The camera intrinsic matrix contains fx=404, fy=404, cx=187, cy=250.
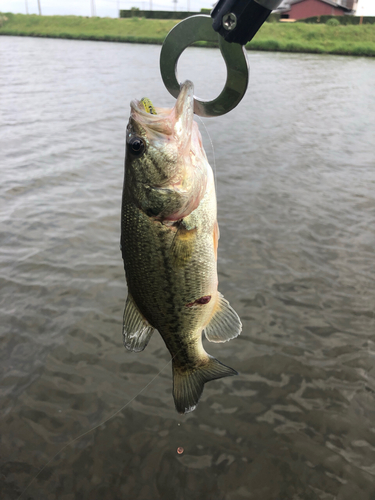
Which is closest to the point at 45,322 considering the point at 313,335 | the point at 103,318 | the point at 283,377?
the point at 103,318

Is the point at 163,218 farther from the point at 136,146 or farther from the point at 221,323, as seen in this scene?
the point at 221,323

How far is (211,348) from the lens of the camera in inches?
168

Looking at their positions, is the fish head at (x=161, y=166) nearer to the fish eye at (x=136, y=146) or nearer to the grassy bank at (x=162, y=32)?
the fish eye at (x=136, y=146)

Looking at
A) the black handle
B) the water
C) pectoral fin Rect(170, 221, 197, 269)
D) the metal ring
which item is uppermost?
the black handle

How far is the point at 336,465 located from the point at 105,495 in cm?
180

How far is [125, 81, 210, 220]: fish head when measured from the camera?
1930mm

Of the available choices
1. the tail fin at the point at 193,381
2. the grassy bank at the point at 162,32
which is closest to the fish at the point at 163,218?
the tail fin at the point at 193,381

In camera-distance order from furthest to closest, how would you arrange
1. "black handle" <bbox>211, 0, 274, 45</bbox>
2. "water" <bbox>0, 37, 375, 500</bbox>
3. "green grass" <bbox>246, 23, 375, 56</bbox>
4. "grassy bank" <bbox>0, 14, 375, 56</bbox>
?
"grassy bank" <bbox>0, 14, 375, 56</bbox> < "green grass" <bbox>246, 23, 375, 56</bbox> < "water" <bbox>0, 37, 375, 500</bbox> < "black handle" <bbox>211, 0, 274, 45</bbox>

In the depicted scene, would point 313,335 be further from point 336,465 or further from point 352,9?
point 352,9

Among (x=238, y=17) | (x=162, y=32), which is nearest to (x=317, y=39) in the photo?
(x=162, y=32)

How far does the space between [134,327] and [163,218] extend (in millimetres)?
599

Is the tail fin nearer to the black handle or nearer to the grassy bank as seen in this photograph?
the black handle

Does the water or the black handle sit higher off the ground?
the black handle

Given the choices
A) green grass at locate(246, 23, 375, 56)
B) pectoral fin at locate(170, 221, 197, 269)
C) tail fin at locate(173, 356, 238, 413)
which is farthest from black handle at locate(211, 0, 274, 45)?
green grass at locate(246, 23, 375, 56)
